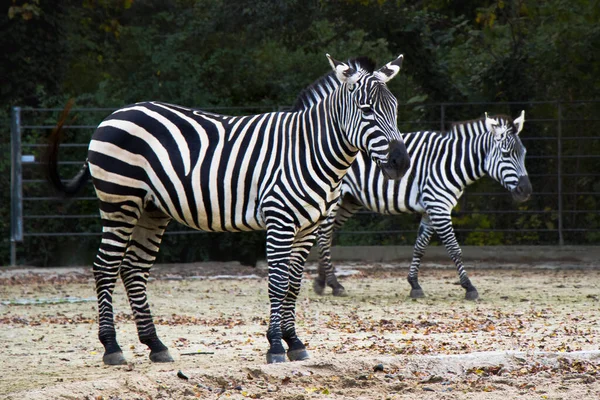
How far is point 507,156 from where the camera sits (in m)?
10.7

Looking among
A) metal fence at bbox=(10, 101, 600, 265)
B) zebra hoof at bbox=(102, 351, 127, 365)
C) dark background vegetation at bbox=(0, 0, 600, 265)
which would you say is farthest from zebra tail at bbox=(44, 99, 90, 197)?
metal fence at bbox=(10, 101, 600, 265)

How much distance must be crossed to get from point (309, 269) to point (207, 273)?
5.08ft

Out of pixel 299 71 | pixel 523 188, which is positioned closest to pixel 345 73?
pixel 523 188

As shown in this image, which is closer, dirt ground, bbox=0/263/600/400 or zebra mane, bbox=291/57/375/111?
dirt ground, bbox=0/263/600/400

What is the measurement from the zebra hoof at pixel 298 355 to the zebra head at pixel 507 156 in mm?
5339

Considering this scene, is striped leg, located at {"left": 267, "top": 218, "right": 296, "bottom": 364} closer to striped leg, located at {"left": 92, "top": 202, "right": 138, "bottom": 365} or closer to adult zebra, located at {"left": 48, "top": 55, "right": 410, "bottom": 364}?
adult zebra, located at {"left": 48, "top": 55, "right": 410, "bottom": 364}

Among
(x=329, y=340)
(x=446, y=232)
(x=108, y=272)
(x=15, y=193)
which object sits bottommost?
(x=329, y=340)

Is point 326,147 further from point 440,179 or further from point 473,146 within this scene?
point 473,146

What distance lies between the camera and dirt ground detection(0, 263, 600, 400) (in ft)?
16.7

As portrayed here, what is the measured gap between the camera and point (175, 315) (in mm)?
8992

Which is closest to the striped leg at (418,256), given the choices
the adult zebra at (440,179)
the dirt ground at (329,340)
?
the adult zebra at (440,179)

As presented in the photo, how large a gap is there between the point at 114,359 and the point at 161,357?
1.00 ft

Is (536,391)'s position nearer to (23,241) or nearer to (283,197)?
(283,197)

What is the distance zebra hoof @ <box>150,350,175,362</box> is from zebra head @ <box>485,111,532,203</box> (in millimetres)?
5661
